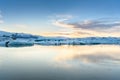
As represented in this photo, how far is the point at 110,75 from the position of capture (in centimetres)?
771

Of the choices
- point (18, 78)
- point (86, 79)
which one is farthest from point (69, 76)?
point (18, 78)

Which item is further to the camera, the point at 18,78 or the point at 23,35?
the point at 23,35

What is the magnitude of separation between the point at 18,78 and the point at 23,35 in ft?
249

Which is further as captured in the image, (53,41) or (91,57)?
(53,41)

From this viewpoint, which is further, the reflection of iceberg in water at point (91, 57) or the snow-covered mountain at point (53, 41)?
the snow-covered mountain at point (53, 41)

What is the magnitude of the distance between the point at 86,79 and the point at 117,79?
97 cm

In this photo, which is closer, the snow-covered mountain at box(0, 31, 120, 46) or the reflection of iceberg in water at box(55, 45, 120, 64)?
Result: the reflection of iceberg in water at box(55, 45, 120, 64)

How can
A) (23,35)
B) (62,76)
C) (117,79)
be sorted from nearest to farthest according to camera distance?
(117,79)
(62,76)
(23,35)

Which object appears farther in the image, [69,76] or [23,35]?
[23,35]

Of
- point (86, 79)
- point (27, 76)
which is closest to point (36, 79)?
point (27, 76)

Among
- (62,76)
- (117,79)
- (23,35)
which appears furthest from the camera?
(23,35)

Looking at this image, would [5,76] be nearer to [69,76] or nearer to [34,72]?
[34,72]

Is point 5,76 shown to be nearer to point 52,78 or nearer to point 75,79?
point 52,78

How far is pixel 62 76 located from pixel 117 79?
1823 millimetres
